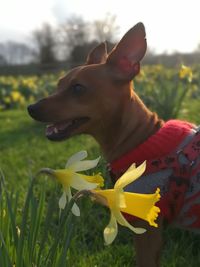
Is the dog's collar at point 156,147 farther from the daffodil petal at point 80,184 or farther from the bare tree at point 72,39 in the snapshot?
the bare tree at point 72,39

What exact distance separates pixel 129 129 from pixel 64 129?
0.33 metres

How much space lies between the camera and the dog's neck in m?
2.08

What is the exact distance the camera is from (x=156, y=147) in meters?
1.96

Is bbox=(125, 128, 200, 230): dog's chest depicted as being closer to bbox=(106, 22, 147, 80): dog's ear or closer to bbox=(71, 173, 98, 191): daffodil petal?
bbox=(106, 22, 147, 80): dog's ear

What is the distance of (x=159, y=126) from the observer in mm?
2148

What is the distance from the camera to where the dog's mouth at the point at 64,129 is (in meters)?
2.16

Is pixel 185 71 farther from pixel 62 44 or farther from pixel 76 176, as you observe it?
pixel 62 44

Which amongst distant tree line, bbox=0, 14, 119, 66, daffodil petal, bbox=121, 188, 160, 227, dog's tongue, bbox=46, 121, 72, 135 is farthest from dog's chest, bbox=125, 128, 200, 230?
distant tree line, bbox=0, 14, 119, 66

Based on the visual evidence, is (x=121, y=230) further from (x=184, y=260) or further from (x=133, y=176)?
(x=133, y=176)

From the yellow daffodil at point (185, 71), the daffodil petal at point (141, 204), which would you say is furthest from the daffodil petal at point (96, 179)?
the yellow daffodil at point (185, 71)

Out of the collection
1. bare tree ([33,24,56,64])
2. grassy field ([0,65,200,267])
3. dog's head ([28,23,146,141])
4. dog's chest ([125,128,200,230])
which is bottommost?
bare tree ([33,24,56,64])

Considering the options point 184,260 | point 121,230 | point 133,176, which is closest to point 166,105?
point 121,230

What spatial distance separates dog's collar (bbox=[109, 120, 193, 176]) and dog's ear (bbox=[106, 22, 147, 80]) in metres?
0.33

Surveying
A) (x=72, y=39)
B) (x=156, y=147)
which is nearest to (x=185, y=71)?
(x=156, y=147)
